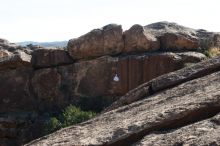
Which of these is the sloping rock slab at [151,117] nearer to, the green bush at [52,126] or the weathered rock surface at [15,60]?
the green bush at [52,126]

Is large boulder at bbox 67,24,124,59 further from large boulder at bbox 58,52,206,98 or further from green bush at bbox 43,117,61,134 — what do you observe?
green bush at bbox 43,117,61,134

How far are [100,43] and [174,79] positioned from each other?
783 inches

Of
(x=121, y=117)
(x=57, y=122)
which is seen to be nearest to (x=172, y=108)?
(x=121, y=117)

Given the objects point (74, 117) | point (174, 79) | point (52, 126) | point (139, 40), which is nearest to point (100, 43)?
point (139, 40)

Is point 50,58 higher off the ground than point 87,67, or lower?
higher

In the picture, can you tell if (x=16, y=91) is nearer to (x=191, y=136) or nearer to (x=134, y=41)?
(x=134, y=41)

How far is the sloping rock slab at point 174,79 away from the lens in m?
10.3

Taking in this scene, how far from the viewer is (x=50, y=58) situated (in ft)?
105

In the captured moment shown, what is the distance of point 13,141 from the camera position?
2930cm

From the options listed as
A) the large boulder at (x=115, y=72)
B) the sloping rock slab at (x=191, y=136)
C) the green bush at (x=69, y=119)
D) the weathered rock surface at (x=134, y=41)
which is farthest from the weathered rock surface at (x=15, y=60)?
the sloping rock slab at (x=191, y=136)

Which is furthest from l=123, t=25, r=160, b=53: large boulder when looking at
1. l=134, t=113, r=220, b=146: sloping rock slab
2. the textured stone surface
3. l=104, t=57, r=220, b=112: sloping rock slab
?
l=134, t=113, r=220, b=146: sloping rock slab

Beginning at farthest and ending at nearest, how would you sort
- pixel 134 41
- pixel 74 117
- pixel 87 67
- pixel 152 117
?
1. pixel 87 67
2. pixel 134 41
3. pixel 74 117
4. pixel 152 117

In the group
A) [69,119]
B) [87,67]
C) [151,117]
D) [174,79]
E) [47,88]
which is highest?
[174,79]

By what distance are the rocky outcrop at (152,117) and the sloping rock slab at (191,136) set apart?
2.2 inches
